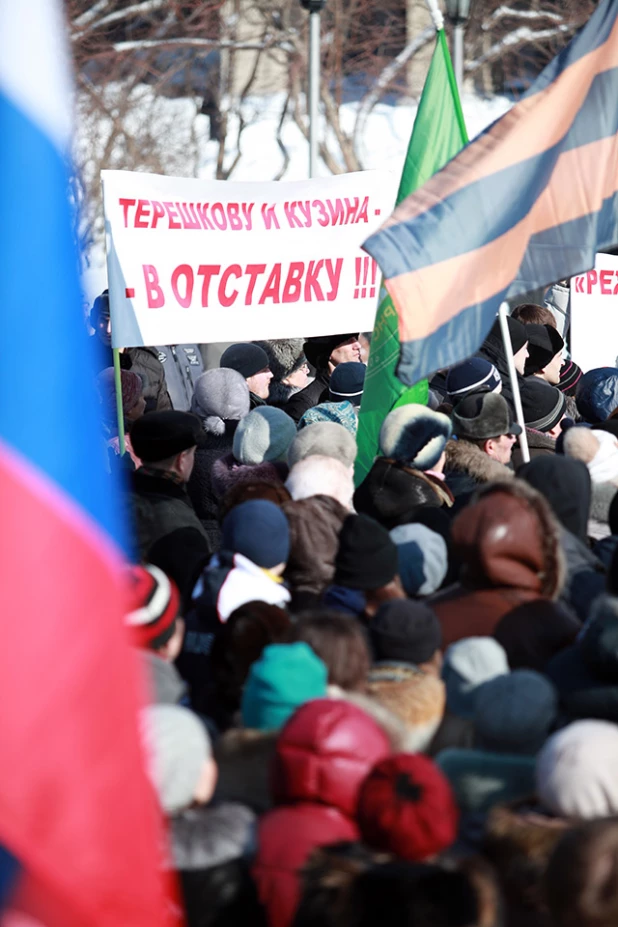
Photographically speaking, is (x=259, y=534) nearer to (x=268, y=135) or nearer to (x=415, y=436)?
(x=415, y=436)

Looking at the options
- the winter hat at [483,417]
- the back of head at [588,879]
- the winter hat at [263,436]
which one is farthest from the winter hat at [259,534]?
the back of head at [588,879]

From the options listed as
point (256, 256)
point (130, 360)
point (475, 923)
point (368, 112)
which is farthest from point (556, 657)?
point (368, 112)

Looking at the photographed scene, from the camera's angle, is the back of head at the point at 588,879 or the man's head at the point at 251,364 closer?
the back of head at the point at 588,879

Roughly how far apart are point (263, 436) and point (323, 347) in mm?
1958

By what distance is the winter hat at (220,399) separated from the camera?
539 cm

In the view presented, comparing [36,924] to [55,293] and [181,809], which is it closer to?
[181,809]

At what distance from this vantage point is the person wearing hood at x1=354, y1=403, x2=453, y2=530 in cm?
429

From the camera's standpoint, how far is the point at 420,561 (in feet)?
12.3

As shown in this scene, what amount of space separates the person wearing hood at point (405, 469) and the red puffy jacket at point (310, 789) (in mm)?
1861

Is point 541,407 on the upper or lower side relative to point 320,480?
lower

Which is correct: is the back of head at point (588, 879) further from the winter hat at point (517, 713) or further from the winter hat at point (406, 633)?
the winter hat at point (406, 633)

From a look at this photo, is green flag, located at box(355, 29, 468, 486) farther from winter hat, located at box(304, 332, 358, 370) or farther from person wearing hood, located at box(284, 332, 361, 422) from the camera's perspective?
winter hat, located at box(304, 332, 358, 370)

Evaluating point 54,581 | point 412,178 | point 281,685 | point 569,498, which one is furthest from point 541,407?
point 54,581

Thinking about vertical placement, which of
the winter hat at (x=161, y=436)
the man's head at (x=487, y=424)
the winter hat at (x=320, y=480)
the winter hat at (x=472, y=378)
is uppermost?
the winter hat at (x=161, y=436)
